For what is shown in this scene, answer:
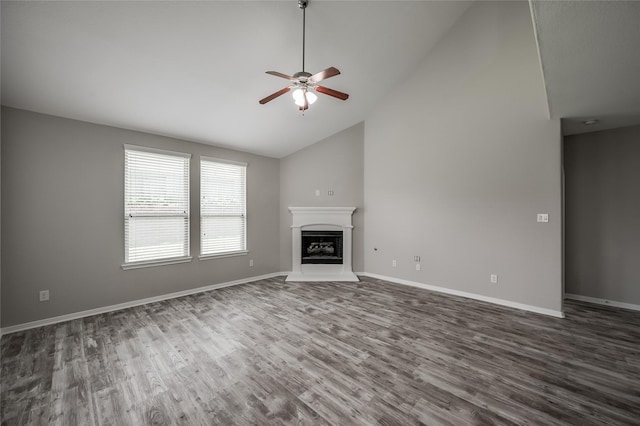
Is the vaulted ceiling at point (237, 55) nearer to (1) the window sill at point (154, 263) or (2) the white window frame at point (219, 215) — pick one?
(2) the white window frame at point (219, 215)

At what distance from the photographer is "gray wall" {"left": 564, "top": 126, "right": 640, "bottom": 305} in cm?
365

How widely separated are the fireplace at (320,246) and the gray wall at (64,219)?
2.48 m

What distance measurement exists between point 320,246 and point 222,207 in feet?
7.10

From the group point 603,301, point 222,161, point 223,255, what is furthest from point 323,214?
→ point 603,301

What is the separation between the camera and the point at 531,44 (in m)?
3.40

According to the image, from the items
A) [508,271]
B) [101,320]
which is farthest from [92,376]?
[508,271]

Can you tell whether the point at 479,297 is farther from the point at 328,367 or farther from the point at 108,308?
the point at 108,308

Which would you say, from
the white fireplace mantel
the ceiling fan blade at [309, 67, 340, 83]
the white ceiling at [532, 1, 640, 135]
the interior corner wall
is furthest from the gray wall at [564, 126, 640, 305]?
the ceiling fan blade at [309, 67, 340, 83]

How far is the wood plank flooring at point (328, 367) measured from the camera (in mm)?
1736

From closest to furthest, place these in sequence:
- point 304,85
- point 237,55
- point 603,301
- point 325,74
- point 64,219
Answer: point 325,74
point 304,85
point 237,55
point 64,219
point 603,301

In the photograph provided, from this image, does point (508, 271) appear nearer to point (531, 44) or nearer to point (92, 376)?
point (531, 44)

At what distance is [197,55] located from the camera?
2812 mm

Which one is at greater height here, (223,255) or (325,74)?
(325,74)

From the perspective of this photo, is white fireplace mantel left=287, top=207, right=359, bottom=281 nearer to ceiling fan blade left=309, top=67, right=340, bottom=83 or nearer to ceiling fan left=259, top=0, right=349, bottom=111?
ceiling fan left=259, top=0, right=349, bottom=111
